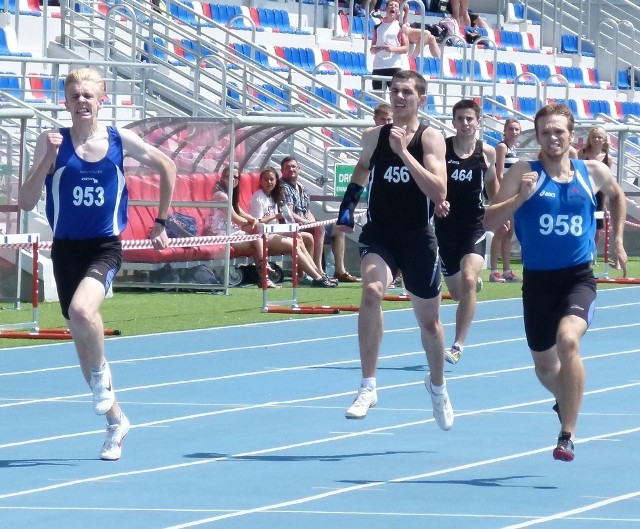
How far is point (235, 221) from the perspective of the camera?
19078 millimetres

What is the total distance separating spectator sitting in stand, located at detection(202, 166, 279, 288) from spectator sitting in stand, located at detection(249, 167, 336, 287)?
0.19m

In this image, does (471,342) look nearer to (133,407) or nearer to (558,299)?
(133,407)

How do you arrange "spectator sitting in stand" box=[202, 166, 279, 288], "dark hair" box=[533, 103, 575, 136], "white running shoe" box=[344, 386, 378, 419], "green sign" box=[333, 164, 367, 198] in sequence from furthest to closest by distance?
"green sign" box=[333, 164, 367, 198] < "spectator sitting in stand" box=[202, 166, 279, 288] < "white running shoe" box=[344, 386, 378, 419] < "dark hair" box=[533, 103, 575, 136]

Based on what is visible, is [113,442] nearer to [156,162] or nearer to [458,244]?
[156,162]

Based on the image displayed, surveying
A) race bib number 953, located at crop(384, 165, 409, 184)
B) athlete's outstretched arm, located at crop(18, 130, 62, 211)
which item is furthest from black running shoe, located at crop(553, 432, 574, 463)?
athlete's outstretched arm, located at crop(18, 130, 62, 211)

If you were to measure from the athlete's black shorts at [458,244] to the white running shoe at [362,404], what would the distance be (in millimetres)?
3445

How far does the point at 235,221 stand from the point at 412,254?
392 inches

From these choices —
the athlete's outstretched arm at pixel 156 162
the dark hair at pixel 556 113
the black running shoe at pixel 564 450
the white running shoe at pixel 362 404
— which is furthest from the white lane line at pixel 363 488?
the athlete's outstretched arm at pixel 156 162

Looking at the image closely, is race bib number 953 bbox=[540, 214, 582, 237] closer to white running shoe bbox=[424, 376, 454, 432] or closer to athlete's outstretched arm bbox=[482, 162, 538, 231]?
athlete's outstretched arm bbox=[482, 162, 538, 231]

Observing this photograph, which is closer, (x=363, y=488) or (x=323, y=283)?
(x=363, y=488)

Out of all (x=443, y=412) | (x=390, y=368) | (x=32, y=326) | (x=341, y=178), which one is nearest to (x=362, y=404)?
(x=443, y=412)

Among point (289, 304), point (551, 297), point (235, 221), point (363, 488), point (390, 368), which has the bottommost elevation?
point (289, 304)

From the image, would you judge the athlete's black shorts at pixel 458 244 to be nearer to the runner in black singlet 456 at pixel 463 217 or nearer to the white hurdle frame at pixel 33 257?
the runner in black singlet 456 at pixel 463 217

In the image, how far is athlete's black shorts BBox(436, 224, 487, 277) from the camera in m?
12.5
